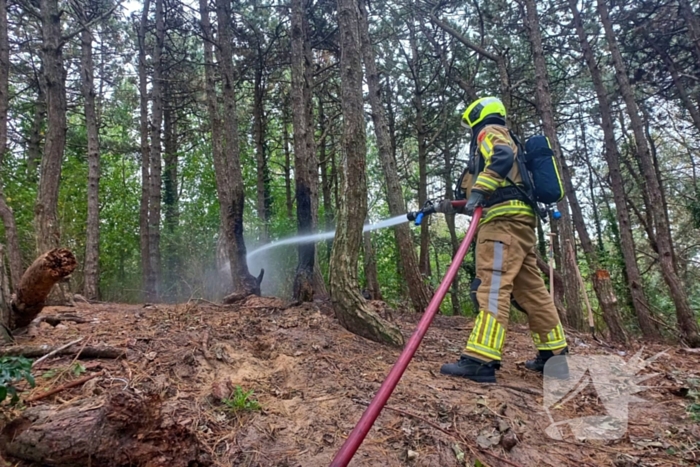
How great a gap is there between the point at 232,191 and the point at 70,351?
4067 mm

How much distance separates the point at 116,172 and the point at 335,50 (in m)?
9.49

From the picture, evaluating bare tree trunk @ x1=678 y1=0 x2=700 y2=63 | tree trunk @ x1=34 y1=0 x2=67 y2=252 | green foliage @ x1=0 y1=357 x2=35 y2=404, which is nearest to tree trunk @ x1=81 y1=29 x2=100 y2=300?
tree trunk @ x1=34 y1=0 x2=67 y2=252

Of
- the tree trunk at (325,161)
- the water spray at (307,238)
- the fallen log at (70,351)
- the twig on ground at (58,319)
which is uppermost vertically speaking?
the tree trunk at (325,161)

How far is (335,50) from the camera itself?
33.8 ft

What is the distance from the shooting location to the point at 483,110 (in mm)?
3750

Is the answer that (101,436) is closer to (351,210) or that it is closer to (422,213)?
(422,213)

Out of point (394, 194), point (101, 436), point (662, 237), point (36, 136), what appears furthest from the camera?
point (36, 136)

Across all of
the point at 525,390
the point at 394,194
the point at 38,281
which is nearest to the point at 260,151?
the point at 394,194

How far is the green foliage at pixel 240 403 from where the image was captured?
7.72ft

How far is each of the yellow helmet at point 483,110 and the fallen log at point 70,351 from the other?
3441 millimetres

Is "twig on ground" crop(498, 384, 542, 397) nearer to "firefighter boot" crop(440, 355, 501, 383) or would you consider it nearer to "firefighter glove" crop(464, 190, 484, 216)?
"firefighter boot" crop(440, 355, 501, 383)

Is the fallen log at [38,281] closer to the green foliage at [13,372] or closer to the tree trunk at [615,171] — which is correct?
the green foliage at [13,372]

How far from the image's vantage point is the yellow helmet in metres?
3.72

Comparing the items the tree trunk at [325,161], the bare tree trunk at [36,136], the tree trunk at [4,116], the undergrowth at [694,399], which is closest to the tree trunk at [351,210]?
Result: the undergrowth at [694,399]
